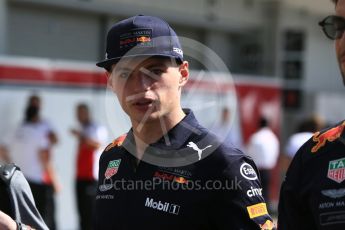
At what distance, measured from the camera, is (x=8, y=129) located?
29.6 feet

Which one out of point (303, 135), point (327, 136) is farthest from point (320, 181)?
point (303, 135)

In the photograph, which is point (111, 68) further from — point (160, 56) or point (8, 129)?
point (8, 129)

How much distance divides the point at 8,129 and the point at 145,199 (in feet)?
22.2

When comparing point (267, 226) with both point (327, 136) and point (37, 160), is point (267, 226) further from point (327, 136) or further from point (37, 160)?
point (37, 160)

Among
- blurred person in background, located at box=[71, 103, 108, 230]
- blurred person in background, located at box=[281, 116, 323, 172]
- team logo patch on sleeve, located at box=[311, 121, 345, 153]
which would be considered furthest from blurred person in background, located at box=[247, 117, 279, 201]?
team logo patch on sleeve, located at box=[311, 121, 345, 153]

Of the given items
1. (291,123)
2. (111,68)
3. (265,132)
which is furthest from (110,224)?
(291,123)

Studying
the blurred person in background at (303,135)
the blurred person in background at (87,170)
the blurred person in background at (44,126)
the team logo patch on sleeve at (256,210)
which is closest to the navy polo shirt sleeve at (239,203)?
the team logo patch on sleeve at (256,210)

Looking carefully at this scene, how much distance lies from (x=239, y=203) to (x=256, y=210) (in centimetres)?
7

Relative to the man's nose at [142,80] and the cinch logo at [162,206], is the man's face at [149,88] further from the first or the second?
the cinch logo at [162,206]

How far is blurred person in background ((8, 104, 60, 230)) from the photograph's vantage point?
8164 mm

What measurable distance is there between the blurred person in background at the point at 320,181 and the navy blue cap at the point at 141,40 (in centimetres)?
71

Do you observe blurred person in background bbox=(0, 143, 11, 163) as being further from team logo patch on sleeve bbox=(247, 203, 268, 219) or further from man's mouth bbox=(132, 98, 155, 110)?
team logo patch on sleeve bbox=(247, 203, 268, 219)

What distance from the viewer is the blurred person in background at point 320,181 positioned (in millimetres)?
1979

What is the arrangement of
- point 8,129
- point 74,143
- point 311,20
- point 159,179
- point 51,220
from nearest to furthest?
point 159,179
point 51,220
point 8,129
point 74,143
point 311,20
